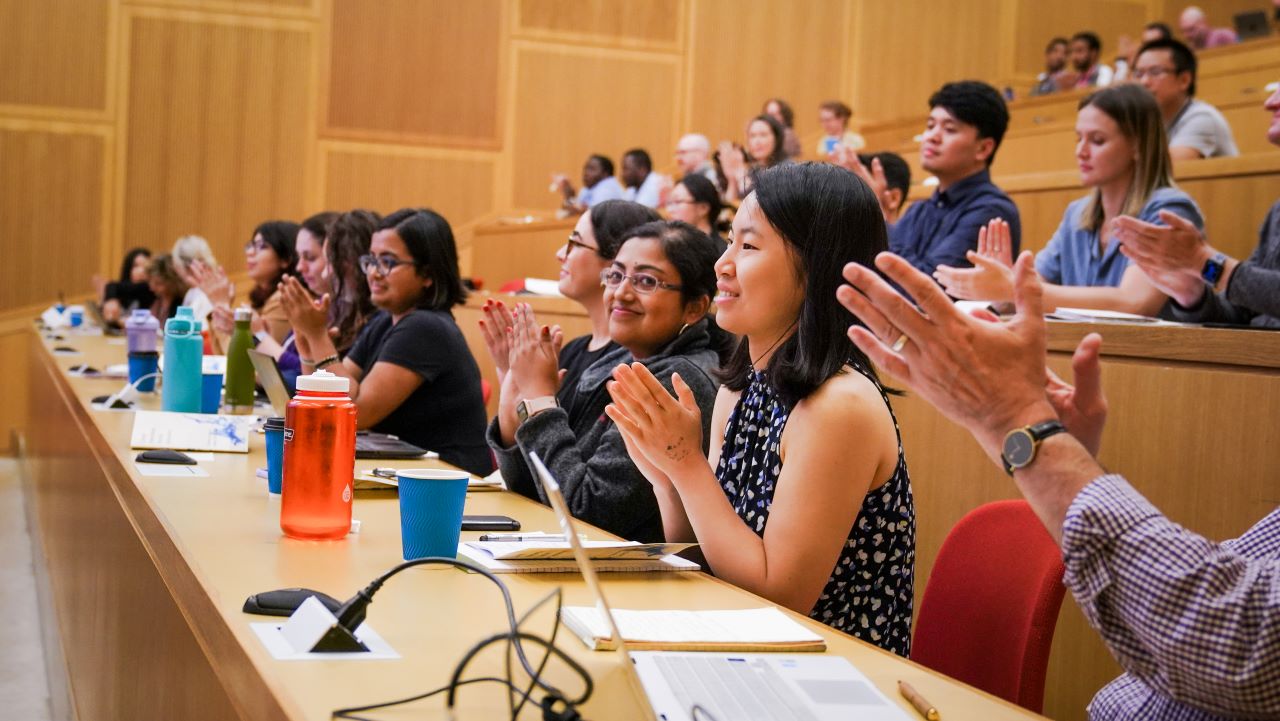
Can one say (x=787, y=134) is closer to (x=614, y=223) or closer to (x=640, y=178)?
(x=640, y=178)

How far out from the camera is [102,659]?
2.15m

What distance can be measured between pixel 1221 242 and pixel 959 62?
6.78 m

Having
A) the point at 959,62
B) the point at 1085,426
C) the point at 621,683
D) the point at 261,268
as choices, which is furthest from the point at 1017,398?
the point at 959,62

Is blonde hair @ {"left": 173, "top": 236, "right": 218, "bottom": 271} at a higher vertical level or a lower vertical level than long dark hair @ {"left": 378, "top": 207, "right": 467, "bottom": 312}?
lower

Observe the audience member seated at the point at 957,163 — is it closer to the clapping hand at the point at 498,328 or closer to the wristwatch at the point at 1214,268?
the wristwatch at the point at 1214,268

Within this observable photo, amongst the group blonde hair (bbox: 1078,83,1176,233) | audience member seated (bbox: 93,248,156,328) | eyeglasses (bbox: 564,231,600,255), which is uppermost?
blonde hair (bbox: 1078,83,1176,233)

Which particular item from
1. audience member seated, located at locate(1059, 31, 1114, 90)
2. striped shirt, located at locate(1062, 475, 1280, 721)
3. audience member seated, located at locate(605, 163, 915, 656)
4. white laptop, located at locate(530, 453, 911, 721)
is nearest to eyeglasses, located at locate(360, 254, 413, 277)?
audience member seated, located at locate(605, 163, 915, 656)

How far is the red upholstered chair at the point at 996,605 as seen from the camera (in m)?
1.55

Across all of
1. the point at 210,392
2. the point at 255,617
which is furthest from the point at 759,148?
the point at 255,617

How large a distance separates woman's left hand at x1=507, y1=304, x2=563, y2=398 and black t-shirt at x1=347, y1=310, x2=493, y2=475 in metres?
0.71

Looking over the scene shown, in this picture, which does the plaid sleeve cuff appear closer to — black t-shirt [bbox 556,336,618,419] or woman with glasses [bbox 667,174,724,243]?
black t-shirt [bbox 556,336,618,419]

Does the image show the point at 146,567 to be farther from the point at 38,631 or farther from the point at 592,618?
the point at 38,631

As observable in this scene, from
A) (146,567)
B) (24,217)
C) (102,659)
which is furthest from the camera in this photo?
(24,217)

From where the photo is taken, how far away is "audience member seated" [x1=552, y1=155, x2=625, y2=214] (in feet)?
26.9
